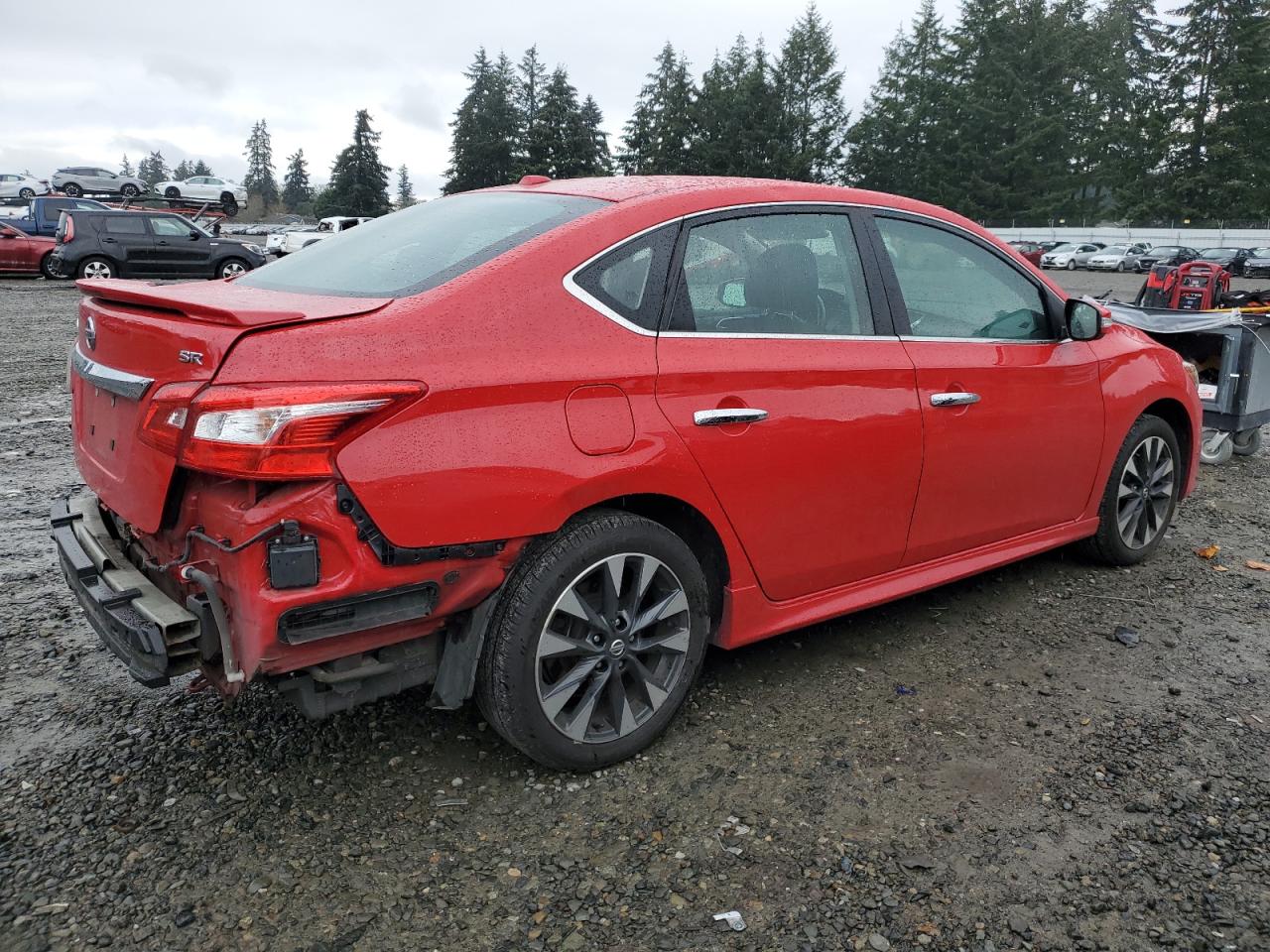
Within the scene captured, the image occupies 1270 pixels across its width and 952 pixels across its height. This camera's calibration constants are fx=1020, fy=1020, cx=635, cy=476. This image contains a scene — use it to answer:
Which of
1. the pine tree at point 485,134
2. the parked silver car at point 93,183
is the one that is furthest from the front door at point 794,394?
the pine tree at point 485,134

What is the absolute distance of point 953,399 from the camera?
12.0 ft

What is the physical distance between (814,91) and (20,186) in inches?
2152

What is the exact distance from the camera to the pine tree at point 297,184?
392ft

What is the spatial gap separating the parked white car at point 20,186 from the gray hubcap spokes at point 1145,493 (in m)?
55.0

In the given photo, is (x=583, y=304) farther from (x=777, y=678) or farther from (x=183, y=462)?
(x=777, y=678)

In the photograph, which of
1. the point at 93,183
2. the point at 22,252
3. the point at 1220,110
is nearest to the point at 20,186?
the point at 93,183

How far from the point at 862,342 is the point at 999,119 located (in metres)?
73.2

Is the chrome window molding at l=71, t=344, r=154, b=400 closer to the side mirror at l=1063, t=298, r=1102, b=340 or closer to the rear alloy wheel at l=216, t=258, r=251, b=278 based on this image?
the side mirror at l=1063, t=298, r=1102, b=340

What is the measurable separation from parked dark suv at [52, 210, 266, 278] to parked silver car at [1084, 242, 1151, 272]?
39.3m

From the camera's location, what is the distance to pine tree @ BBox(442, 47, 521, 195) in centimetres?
8312

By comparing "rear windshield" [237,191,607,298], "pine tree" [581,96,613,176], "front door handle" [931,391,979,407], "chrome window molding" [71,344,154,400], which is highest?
"pine tree" [581,96,613,176]

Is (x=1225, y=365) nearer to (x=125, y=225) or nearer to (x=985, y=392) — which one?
(x=985, y=392)

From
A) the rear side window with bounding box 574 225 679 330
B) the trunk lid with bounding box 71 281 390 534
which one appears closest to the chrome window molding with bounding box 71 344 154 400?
the trunk lid with bounding box 71 281 390 534

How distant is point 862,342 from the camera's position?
345 centimetres
